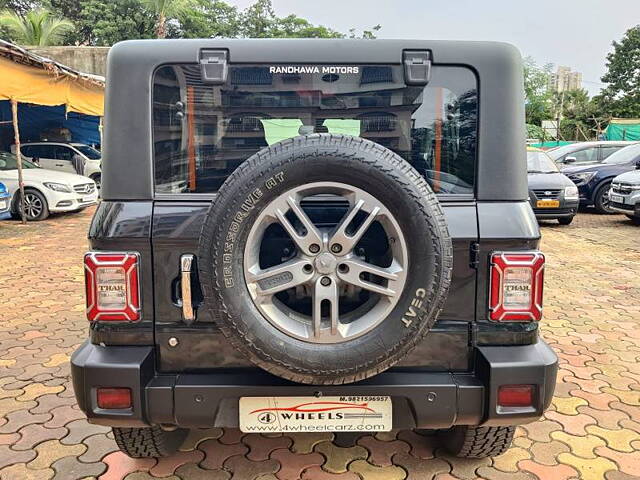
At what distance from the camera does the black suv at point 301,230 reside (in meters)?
2.29

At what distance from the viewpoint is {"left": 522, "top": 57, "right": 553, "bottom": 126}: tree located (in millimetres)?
43688

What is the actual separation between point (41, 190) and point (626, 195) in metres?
11.2

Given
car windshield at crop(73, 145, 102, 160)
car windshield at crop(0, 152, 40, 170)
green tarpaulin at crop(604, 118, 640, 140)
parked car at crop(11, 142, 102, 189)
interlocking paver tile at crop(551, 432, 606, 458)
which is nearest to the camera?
interlocking paver tile at crop(551, 432, 606, 458)

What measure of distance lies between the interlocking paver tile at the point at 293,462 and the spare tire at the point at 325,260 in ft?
2.83

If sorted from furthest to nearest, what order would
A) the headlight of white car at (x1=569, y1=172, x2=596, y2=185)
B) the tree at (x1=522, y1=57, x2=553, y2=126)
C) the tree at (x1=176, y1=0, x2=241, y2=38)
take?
the tree at (x1=522, y1=57, x2=553, y2=126) → the tree at (x1=176, y1=0, x2=241, y2=38) → the headlight of white car at (x1=569, y1=172, x2=596, y2=185)

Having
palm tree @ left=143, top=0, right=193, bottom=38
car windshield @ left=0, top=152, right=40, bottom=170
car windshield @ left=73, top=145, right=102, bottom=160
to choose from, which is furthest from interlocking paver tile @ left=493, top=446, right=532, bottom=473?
palm tree @ left=143, top=0, right=193, bottom=38

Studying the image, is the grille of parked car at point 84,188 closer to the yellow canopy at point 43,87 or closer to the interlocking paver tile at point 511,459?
the yellow canopy at point 43,87

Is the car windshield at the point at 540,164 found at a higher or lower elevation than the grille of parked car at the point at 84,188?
higher

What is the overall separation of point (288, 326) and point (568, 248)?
7.90 metres

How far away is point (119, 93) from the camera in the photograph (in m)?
2.32

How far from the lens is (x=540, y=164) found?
11586 millimetres

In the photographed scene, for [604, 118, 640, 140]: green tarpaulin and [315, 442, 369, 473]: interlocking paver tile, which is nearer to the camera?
[315, 442, 369, 473]: interlocking paver tile

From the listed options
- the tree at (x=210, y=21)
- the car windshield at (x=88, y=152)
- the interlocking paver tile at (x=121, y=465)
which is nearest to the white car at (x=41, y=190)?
the car windshield at (x=88, y=152)

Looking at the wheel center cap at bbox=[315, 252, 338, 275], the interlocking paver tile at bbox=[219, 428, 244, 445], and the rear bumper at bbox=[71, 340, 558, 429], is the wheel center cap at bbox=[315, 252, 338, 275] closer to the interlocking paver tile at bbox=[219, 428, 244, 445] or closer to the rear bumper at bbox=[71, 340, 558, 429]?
the rear bumper at bbox=[71, 340, 558, 429]
